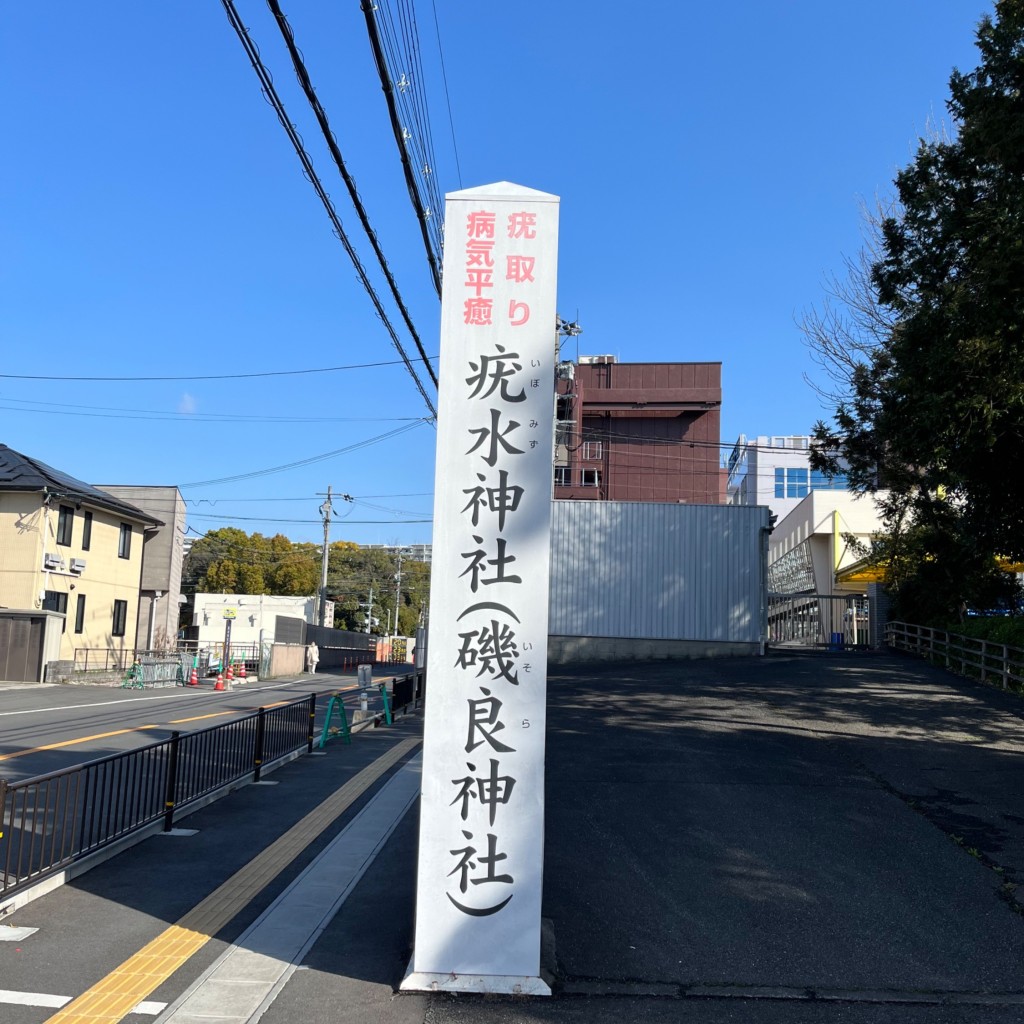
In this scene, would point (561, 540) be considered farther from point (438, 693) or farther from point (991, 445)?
point (438, 693)

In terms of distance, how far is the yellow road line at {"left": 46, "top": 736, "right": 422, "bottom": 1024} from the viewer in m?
4.94

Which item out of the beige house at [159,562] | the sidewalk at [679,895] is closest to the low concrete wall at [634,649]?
the sidewalk at [679,895]

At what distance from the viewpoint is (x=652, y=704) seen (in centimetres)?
1875

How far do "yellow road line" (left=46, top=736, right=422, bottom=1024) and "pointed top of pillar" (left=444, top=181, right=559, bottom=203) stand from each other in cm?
498

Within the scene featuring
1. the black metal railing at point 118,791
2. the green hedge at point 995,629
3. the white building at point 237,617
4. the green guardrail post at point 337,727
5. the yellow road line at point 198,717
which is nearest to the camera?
the black metal railing at point 118,791

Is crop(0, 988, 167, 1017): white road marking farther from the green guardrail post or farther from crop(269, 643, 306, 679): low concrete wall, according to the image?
crop(269, 643, 306, 679): low concrete wall

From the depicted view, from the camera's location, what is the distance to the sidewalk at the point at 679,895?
525cm

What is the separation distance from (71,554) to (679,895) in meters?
33.2

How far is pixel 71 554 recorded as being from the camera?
35031 millimetres

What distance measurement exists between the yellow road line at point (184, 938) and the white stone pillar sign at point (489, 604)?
4.97 ft

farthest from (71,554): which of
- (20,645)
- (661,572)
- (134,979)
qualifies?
(134,979)

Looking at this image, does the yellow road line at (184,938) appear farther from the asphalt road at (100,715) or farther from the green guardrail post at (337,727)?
the green guardrail post at (337,727)

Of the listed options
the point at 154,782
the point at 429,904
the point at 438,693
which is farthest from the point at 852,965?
the point at 154,782

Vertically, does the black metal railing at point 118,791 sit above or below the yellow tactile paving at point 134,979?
above
